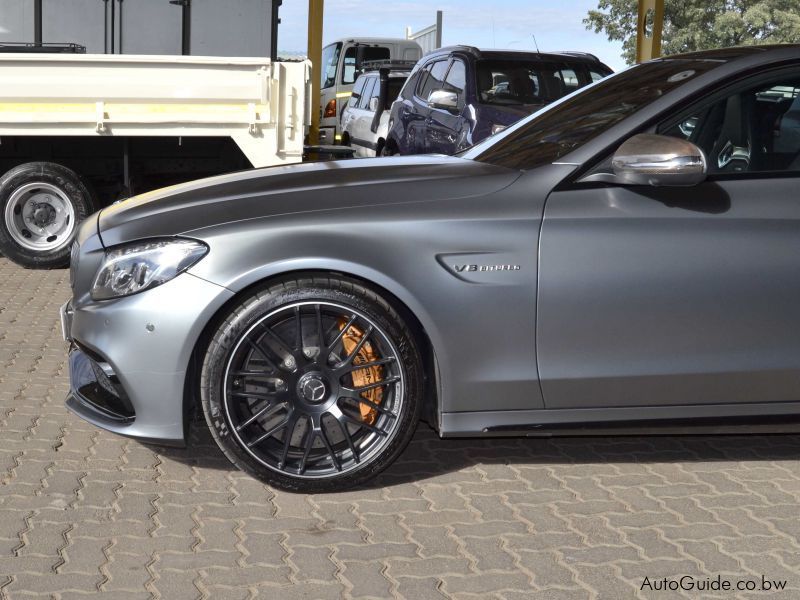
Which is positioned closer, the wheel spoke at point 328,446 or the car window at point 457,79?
the wheel spoke at point 328,446

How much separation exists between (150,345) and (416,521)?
1141mm

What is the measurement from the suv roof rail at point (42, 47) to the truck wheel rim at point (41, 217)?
49.1 inches

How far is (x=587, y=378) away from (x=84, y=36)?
8038mm

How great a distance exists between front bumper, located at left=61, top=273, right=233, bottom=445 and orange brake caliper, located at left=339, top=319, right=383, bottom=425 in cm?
48

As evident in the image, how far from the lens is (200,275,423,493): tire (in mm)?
4418

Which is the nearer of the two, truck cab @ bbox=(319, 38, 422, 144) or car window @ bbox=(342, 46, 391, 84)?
truck cab @ bbox=(319, 38, 422, 144)

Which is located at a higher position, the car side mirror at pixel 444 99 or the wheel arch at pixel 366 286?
the car side mirror at pixel 444 99

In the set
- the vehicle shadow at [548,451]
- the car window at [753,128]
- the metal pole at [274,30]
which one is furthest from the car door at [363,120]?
the car window at [753,128]

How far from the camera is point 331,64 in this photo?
83.3 feet

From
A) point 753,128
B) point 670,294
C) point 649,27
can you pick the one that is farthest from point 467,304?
point 649,27

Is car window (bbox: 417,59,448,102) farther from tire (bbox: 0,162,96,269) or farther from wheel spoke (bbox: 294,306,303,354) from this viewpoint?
wheel spoke (bbox: 294,306,303,354)

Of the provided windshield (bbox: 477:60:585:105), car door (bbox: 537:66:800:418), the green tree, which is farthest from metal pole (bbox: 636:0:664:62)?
the green tree

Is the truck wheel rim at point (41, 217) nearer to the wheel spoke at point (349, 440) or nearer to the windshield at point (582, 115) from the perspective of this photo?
the windshield at point (582, 115)
